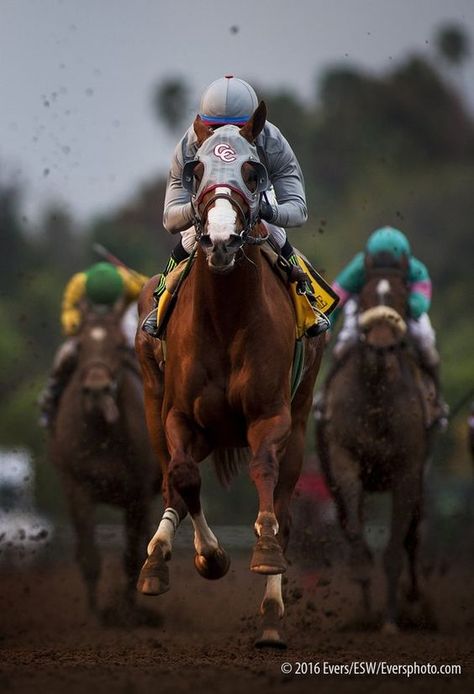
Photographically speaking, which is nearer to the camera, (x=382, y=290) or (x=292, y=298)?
(x=292, y=298)

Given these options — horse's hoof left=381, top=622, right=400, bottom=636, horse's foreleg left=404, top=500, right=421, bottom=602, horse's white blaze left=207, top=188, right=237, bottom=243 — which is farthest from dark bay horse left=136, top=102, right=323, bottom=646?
horse's foreleg left=404, top=500, right=421, bottom=602

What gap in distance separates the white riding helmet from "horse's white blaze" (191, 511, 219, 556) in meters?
1.91

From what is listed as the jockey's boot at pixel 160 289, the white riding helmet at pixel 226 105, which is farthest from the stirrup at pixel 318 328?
the white riding helmet at pixel 226 105

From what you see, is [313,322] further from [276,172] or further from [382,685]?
[382,685]

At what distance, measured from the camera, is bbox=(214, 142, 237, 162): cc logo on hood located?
25.7 feet

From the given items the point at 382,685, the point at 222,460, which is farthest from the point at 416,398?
the point at 382,685

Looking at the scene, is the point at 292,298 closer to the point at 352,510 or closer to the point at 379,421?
the point at 352,510

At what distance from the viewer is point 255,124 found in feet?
26.7

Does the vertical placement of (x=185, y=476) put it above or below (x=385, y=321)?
below

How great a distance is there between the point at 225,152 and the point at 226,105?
58cm

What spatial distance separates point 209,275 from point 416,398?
4442 millimetres

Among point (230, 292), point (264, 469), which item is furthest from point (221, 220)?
point (264, 469)

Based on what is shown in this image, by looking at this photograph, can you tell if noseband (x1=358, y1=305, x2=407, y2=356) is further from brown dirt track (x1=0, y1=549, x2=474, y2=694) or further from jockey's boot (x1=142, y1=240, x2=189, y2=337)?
jockey's boot (x1=142, y1=240, x2=189, y2=337)

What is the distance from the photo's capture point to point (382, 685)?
7.20 metres
